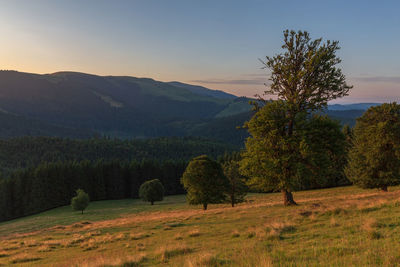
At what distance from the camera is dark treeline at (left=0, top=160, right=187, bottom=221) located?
98.6 metres

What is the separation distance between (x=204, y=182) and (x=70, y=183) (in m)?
77.2

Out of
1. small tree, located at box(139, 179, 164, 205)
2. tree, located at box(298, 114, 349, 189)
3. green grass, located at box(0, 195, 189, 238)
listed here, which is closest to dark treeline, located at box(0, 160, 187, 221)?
green grass, located at box(0, 195, 189, 238)

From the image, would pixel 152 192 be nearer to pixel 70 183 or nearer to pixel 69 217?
pixel 69 217

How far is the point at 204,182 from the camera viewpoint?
51312 millimetres

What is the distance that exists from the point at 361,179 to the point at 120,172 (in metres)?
98.8

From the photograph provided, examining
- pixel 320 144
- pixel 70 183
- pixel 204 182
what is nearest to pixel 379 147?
pixel 320 144

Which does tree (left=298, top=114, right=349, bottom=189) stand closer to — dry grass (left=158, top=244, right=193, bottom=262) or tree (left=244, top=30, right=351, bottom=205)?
tree (left=244, top=30, right=351, bottom=205)

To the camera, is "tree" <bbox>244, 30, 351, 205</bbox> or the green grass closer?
"tree" <bbox>244, 30, 351, 205</bbox>

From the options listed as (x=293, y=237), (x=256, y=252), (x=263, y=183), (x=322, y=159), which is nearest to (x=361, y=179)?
(x=322, y=159)

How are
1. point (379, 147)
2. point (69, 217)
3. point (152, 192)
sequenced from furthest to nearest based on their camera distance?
point (152, 192) < point (69, 217) < point (379, 147)

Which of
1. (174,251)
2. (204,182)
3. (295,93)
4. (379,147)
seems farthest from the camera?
(204,182)

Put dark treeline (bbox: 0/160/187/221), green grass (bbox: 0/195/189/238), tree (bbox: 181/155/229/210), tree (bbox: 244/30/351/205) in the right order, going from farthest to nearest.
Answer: dark treeline (bbox: 0/160/187/221), green grass (bbox: 0/195/189/238), tree (bbox: 181/155/229/210), tree (bbox: 244/30/351/205)

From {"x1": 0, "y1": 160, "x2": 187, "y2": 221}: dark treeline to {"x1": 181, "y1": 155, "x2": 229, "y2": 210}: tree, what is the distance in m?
72.5

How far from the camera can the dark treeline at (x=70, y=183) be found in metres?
98.6
